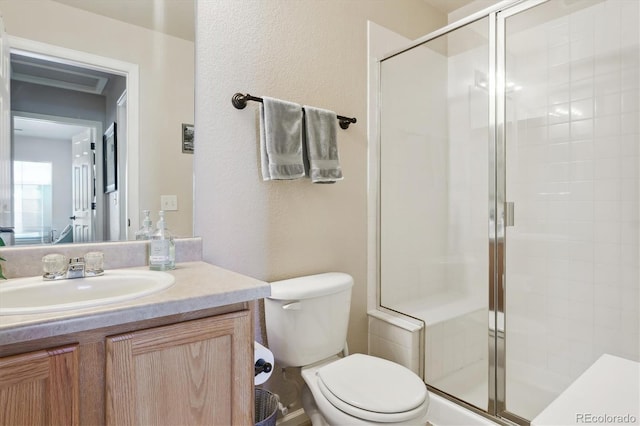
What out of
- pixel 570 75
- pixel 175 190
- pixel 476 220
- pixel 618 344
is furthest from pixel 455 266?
pixel 175 190

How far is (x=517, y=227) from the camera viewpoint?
5.92 feet

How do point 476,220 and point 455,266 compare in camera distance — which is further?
point 455,266

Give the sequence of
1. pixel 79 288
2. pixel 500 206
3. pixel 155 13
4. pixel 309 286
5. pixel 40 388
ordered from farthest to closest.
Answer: pixel 500 206, pixel 309 286, pixel 155 13, pixel 79 288, pixel 40 388

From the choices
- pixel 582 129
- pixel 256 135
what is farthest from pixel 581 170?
pixel 256 135

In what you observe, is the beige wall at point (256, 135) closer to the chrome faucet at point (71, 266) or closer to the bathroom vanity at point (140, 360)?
the chrome faucet at point (71, 266)

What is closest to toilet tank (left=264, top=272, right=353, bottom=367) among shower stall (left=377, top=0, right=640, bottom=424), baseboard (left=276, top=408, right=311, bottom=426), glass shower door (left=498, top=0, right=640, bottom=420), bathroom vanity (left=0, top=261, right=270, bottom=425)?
baseboard (left=276, top=408, right=311, bottom=426)

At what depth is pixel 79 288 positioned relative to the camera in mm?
1093

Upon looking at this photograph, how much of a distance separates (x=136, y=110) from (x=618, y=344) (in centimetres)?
234

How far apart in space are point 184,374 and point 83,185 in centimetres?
81

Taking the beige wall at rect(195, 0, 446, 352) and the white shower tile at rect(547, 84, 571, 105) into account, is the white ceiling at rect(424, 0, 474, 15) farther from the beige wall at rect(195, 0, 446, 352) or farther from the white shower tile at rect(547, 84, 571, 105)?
the white shower tile at rect(547, 84, 571, 105)

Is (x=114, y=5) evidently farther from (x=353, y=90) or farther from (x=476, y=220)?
(x=476, y=220)

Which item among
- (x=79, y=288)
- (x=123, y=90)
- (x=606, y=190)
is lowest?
(x=79, y=288)

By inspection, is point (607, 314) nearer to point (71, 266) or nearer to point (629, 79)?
point (629, 79)

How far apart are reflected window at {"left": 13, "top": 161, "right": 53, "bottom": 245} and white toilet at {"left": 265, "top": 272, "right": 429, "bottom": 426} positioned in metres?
0.83
